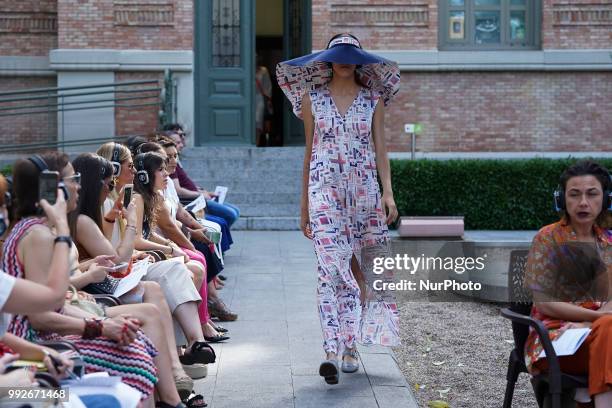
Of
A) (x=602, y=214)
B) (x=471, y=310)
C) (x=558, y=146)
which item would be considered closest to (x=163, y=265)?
(x=602, y=214)

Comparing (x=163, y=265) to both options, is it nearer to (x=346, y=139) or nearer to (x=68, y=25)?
(x=346, y=139)

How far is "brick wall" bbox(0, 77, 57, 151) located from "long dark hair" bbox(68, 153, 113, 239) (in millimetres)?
12959

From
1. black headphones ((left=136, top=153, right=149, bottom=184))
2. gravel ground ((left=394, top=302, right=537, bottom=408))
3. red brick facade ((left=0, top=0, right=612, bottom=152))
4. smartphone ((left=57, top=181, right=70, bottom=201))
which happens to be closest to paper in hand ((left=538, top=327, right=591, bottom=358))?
gravel ground ((left=394, top=302, right=537, bottom=408))

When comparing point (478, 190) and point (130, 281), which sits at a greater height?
point (130, 281)

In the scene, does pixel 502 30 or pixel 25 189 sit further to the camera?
pixel 502 30

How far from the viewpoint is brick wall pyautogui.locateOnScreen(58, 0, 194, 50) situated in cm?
1762

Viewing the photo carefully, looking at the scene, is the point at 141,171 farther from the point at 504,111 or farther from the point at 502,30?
the point at 502,30

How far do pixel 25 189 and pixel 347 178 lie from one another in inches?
Answer: 114

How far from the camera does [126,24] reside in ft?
58.1

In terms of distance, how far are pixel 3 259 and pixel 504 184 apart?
1303cm

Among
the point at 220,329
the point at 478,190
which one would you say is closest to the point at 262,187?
the point at 478,190

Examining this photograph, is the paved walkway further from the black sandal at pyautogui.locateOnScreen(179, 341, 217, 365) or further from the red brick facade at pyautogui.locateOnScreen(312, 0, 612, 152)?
the red brick facade at pyautogui.locateOnScreen(312, 0, 612, 152)

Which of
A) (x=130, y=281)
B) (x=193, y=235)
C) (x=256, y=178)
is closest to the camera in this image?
(x=130, y=281)

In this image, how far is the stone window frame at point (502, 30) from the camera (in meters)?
18.5
